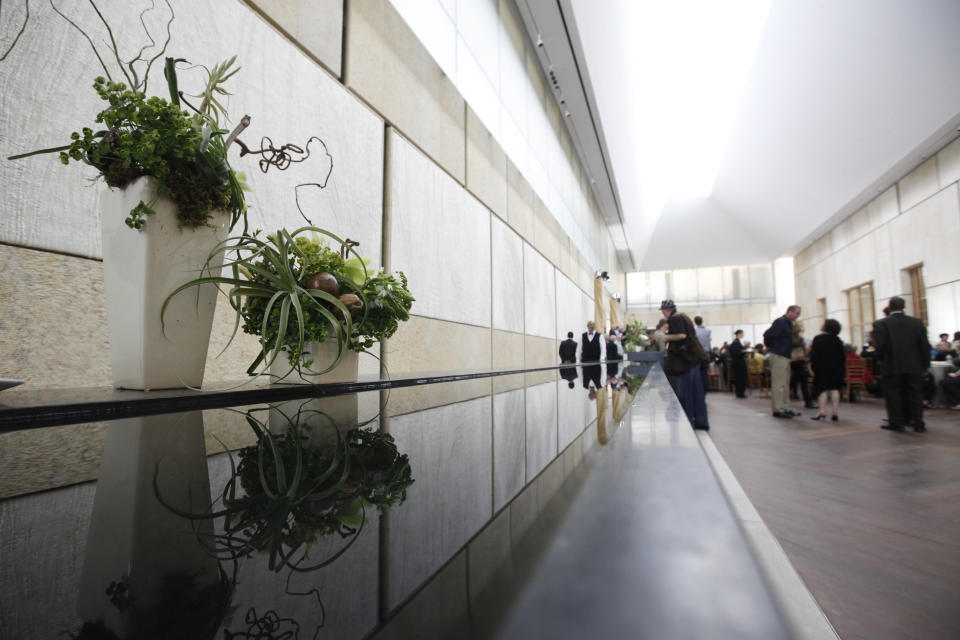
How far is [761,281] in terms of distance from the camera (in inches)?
890

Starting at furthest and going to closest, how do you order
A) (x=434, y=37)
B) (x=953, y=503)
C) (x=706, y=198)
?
(x=706, y=198)
(x=434, y=37)
(x=953, y=503)

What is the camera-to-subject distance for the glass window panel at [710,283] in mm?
23500

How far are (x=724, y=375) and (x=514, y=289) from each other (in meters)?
10.7

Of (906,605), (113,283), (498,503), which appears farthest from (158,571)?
(906,605)

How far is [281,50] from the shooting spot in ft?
7.45

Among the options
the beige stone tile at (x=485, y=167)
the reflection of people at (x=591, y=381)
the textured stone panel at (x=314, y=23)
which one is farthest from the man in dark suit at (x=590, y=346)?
the textured stone panel at (x=314, y=23)

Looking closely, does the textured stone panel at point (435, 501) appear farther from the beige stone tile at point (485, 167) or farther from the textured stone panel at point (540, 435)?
the beige stone tile at point (485, 167)

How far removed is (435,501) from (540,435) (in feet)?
1.19

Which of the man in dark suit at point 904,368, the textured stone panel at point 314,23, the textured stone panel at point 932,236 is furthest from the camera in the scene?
the textured stone panel at point 932,236

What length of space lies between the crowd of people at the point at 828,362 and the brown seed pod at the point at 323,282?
421cm

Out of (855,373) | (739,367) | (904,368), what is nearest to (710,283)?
(739,367)

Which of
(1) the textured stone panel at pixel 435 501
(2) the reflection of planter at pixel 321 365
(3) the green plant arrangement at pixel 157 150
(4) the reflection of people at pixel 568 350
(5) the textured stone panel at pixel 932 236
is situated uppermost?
(5) the textured stone panel at pixel 932 236

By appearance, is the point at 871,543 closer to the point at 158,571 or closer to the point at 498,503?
the point at 498,503

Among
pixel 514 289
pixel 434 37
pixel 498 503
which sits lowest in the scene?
pixel 498 503
